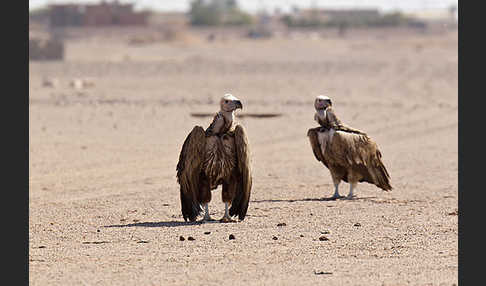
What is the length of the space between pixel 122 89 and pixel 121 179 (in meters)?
18.7

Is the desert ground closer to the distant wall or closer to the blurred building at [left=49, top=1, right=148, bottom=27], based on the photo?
the distant wall

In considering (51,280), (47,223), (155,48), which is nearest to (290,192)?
(47,223)

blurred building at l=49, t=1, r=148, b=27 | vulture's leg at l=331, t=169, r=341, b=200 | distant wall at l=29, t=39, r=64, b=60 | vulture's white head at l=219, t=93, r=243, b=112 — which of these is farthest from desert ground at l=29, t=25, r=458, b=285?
blurred building at l=49, t=1, r=148, b=27

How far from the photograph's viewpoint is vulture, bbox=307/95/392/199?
43.9 feet

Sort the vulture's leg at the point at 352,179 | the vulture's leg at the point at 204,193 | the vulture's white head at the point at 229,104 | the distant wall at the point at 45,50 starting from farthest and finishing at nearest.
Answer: the distant wall at the point at 45,50 → the vulture's leg at the point at 352,179 → the vulture's leg at the point at 204,193 → the vulture's white head at the point at 229,104

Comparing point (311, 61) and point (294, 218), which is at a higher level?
point (311, 61)

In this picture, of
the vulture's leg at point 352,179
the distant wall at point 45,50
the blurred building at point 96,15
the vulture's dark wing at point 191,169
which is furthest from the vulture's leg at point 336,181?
the blurred building at point 96,15

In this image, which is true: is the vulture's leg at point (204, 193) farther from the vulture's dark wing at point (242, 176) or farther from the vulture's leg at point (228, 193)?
the vulture's dark wing at point (242, 176)

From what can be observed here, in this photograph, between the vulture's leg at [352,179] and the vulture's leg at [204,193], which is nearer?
the vulture's leg at [204,193]

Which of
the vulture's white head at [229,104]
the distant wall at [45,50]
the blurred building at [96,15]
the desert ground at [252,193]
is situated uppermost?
the blurred building at [96,15]

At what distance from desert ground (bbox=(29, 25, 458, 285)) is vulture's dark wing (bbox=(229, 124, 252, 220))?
0.59 feet

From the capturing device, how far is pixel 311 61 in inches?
2120

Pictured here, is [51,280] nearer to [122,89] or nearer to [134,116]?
[134,116]

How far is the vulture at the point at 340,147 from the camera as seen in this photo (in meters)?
13.4
